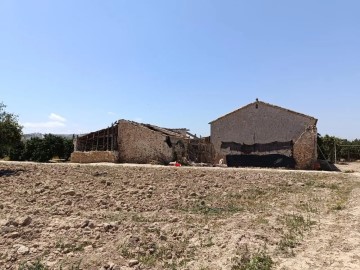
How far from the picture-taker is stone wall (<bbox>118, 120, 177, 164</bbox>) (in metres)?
35.5

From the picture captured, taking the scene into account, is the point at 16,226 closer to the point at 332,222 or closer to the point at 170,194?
the point at 170,194

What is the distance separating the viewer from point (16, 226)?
10398 millimetres

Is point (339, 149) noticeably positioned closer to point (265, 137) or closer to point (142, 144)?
point (265, 137)

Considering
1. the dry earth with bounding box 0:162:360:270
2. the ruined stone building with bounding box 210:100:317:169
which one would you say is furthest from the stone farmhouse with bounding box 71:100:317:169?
the dry earth with bounding box 0:162:360:270

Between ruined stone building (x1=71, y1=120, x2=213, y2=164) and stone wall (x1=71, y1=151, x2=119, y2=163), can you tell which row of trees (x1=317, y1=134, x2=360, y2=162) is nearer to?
ruined stone building (x1=71, y1=120, x2=213, y2=164)

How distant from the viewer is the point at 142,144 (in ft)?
120

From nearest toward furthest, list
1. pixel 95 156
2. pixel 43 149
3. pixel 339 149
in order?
pixel 95 156, pixel 43 149, pixel 339 149

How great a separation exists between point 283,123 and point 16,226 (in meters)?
26.3

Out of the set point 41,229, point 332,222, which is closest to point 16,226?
point 41,229

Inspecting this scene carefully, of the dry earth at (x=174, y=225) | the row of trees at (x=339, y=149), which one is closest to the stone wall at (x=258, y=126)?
the dry earth at (x=174, y=225)

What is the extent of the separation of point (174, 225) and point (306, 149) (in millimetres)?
23142

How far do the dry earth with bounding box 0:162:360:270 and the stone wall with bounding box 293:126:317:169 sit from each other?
12089 millimetres

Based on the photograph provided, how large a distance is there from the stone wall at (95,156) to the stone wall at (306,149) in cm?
1661

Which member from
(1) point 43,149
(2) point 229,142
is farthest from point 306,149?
(1) point 43,149
